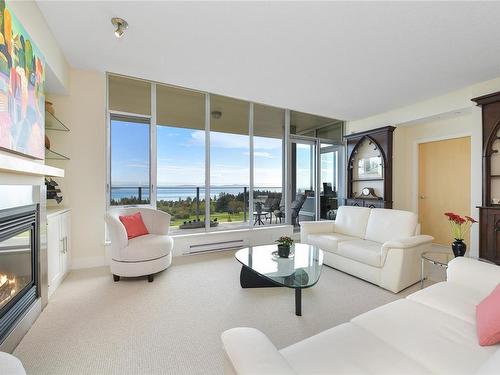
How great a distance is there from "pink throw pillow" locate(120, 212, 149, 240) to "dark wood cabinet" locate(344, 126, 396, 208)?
4.24m

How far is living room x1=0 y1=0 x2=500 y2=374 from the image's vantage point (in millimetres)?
1532

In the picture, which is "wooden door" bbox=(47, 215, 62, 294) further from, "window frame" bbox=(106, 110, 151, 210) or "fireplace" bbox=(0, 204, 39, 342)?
"window frame" bbox=(106, 110, 151, 210)

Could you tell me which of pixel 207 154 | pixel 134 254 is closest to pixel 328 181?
pixel 207 154

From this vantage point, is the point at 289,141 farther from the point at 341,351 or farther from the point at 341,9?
the point at 341,351

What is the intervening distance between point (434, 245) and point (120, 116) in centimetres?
622

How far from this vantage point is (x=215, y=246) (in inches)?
163

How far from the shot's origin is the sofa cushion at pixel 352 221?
349 cm

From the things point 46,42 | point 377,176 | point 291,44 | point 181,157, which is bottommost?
point 377,176

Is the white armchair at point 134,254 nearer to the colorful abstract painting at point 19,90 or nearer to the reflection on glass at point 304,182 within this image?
the colorful abstract painting at point 19,90

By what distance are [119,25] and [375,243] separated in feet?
12.6

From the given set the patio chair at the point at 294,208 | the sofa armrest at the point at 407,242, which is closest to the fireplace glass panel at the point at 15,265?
the sofa armrest at the point at 407,242

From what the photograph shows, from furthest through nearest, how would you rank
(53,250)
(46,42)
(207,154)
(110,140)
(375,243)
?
(207,154) → (110,140) → (375,243) → (53,250) → (46,42)

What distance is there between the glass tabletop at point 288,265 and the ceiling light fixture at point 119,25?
2604 mm

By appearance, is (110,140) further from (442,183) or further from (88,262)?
(442,183)
